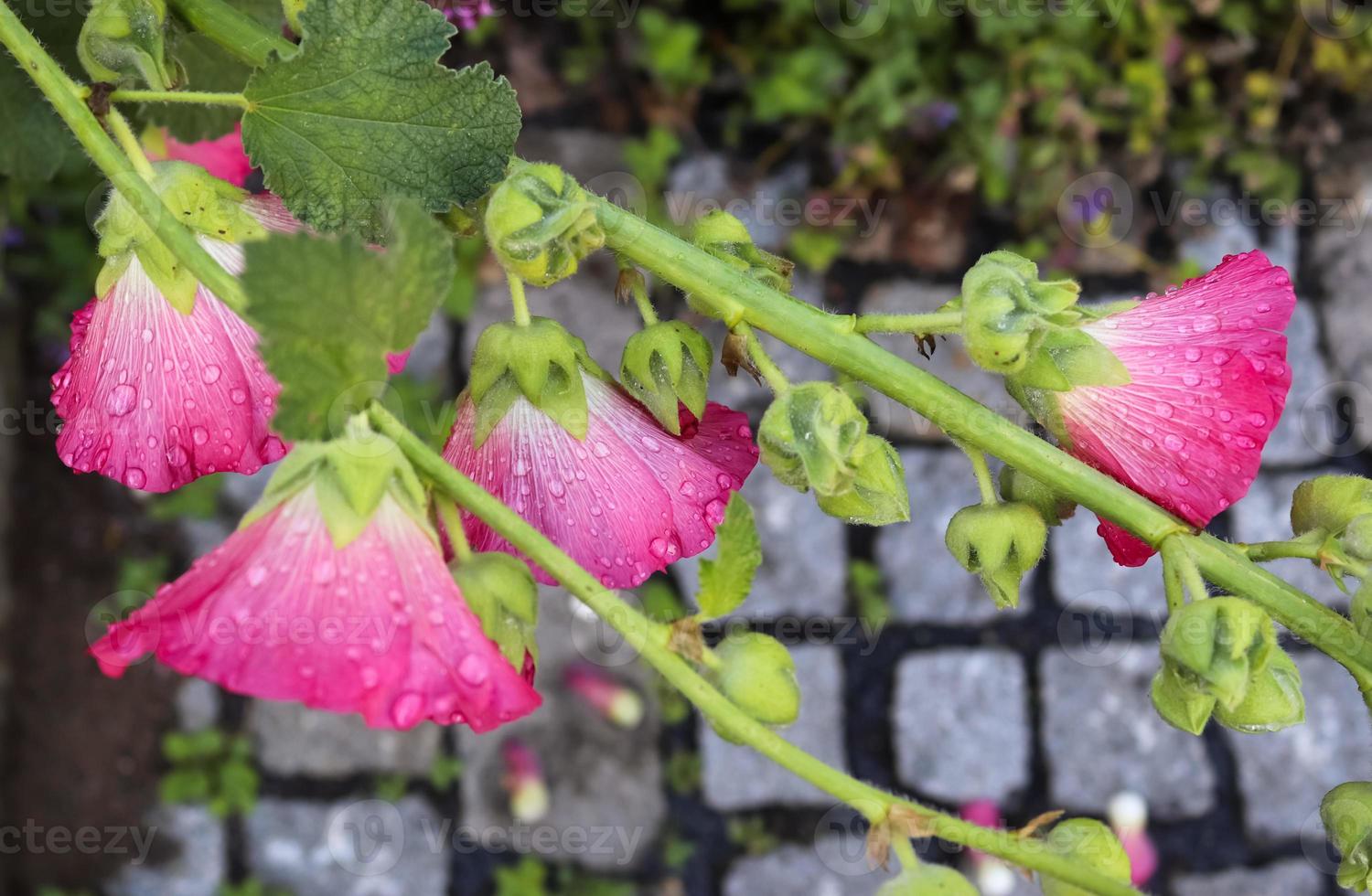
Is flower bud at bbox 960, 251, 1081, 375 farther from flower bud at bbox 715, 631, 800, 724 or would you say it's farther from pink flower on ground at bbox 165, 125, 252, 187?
pink flower on ground at bbox 165, 125, 252, 187

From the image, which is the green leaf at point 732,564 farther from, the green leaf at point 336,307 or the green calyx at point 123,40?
the green calyx at point 123,40

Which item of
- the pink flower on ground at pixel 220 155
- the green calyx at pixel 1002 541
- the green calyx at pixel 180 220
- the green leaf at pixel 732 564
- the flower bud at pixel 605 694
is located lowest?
the flower bud at pixel 605 694

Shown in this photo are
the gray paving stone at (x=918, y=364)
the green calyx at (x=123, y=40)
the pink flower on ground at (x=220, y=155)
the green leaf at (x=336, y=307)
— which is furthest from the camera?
the gray paving stone at (x=918, y=364)

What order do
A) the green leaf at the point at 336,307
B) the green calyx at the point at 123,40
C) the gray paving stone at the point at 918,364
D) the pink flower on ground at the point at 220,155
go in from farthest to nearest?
the gray paving stone at the point at 918,364, the pink flower on ground at the point at 220,155, the green calyx at the point at 123,40, the green leaf at the point at 336,307

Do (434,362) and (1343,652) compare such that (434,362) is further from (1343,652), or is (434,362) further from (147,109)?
(1343,652)

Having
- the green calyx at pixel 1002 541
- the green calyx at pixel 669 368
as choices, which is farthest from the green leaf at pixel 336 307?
the green calyx at pixel 1002 541

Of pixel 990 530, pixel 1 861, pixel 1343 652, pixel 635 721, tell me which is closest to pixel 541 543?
pixel 990 530

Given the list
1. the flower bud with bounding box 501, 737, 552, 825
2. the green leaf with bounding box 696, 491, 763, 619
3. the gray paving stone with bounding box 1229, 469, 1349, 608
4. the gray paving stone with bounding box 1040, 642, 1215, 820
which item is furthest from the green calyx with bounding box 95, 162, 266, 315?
the gray paving stone with bounding box 1229, 469, 1349, 608

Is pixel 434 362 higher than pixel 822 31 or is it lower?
lower
